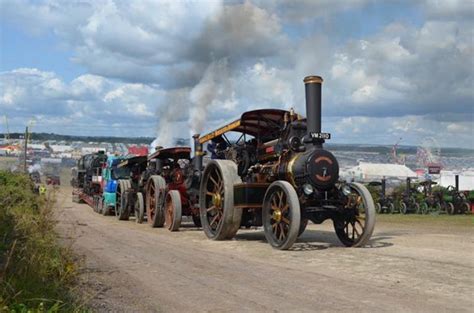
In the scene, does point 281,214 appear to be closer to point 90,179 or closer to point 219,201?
point 219,201

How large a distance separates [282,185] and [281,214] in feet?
1.72

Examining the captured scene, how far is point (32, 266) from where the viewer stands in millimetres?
6176

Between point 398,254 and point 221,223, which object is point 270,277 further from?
point 221,223

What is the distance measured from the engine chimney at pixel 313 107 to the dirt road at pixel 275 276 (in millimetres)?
1981

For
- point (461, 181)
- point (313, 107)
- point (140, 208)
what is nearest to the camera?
point (313, 107)

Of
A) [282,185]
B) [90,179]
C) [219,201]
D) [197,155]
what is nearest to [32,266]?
[282,185]

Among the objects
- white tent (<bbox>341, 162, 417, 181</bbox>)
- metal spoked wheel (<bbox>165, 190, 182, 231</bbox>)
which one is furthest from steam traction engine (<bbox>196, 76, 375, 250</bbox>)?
white tent (<bbox>341, 162, 417, 181</bbox>)

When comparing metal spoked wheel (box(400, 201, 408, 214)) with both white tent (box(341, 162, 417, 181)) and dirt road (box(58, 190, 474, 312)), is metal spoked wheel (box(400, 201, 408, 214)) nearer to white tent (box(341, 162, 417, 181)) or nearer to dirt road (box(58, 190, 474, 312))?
dirt road (box(58, 190, 474, 312))

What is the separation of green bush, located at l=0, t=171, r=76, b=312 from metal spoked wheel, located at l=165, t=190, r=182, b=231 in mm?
4543

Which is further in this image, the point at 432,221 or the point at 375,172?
the point at 375,172

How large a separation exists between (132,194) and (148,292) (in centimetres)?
1259

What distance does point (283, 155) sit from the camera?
11398mm

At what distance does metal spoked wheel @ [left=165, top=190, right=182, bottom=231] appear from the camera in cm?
1455

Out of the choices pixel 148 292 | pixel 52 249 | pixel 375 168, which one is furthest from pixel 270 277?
pixel 375 168
